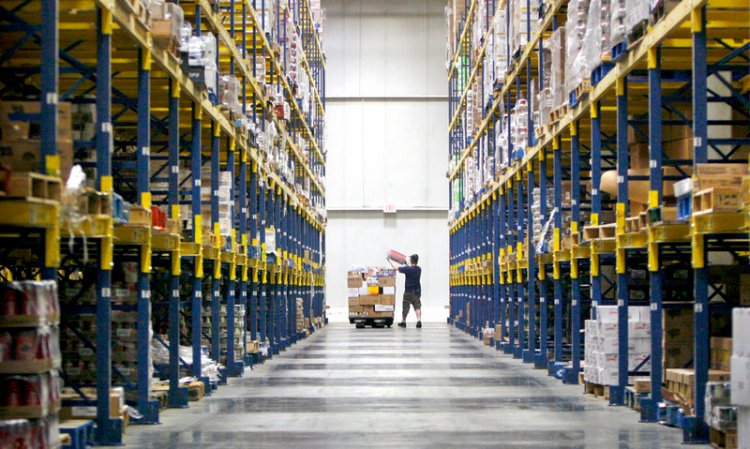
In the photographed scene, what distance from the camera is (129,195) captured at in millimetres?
13875

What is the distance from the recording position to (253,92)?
17484 millimetres

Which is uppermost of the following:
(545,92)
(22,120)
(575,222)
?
(545,92)

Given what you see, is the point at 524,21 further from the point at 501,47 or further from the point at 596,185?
the point at 596,185

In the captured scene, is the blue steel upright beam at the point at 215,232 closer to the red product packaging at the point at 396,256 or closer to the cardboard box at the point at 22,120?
the cardboard box at the point at 22,120

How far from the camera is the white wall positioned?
38.8 metres

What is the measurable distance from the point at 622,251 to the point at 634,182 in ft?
6.22

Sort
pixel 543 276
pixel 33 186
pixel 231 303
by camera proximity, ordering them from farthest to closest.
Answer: pixel 543 276, pixel 231 303, pixel 33 186

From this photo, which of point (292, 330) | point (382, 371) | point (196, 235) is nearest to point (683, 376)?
point (196, 235)

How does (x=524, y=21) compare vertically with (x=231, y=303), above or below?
above

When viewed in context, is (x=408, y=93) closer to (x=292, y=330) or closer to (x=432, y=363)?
(x=292, y=330)

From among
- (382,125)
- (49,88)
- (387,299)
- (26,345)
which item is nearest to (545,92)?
(49,88)

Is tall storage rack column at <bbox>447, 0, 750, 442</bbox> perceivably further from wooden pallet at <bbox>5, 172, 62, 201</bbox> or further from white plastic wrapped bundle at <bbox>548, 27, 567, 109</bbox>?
wooden pallet at <bbox>5, 172, 62, 201</bbox>

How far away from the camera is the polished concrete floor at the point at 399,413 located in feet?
29.2

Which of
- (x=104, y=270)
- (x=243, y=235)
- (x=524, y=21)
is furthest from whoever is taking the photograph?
(x=524, y=21)
